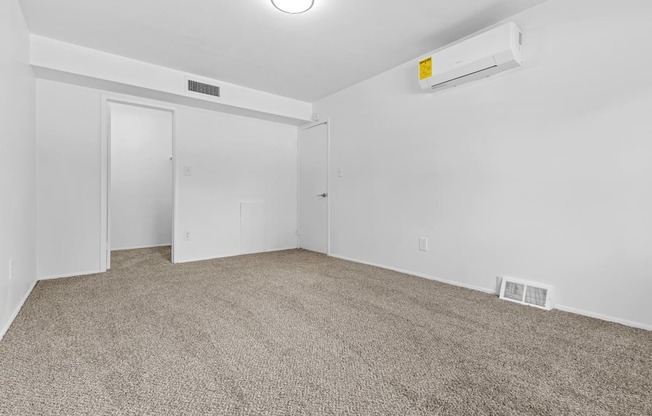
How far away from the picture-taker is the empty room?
135 cm

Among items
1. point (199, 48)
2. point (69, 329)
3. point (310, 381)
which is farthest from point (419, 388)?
point (199, 48)

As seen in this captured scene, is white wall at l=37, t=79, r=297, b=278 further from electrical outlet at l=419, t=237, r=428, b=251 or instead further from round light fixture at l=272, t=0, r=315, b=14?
electrical outlet at l=419, t=237, r=428, b=251

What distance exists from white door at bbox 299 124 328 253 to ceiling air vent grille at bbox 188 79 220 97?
1.42m

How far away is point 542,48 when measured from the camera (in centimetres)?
223

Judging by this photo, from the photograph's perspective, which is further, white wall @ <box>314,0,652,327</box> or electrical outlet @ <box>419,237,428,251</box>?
electrical outlet @ <box>419,237,428,251</box>

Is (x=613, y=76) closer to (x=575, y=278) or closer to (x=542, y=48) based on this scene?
(x=542, y=48)

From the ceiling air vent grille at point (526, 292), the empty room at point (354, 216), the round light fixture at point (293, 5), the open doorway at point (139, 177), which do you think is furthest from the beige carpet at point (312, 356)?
the open doorway at point (139, 177)

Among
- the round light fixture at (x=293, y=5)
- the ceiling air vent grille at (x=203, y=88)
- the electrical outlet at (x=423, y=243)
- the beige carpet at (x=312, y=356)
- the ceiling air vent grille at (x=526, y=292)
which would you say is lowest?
the beige carpet at (x=312, y=356)

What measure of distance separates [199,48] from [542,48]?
2.85 meters

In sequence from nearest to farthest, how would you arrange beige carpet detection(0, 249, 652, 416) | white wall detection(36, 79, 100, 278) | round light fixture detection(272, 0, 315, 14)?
1. beige carpet detection(0, 249, 652, 416)
2. round light fixture detection(272, 0, 315, 14)
3. white wall detection(36, 79, 100, 278)

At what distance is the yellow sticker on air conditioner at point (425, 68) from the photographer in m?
2.74

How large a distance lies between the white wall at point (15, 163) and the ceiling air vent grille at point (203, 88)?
4.36ft

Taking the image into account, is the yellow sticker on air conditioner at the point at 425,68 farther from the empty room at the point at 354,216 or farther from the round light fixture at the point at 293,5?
the round light fixture at the point at 293,5

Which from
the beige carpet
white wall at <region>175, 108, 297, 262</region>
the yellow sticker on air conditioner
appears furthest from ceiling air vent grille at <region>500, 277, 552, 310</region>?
white wall at <region>175, 108, 297, 262</region>
